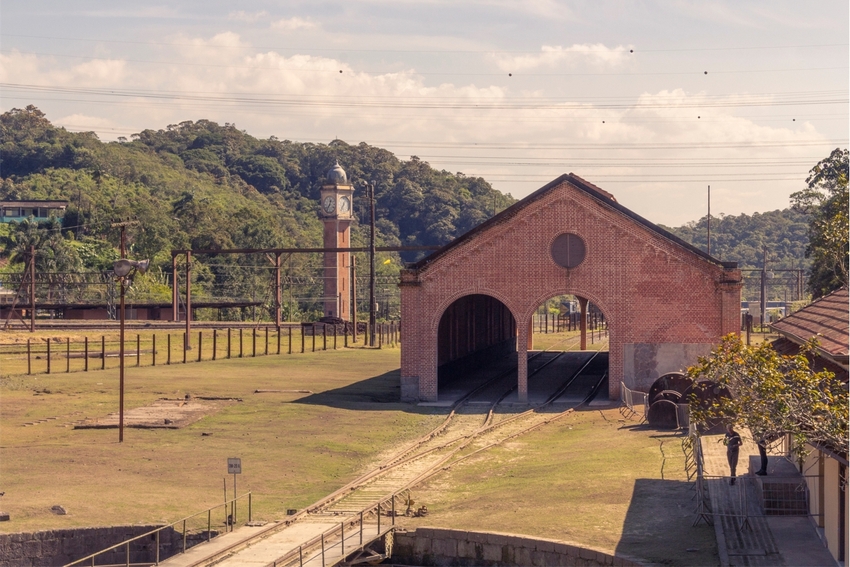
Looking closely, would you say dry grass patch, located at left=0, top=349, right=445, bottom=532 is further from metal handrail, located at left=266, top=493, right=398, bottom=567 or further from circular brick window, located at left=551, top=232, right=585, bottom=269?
circular brick window, located at left=551, top=232, right=585, bottom=269

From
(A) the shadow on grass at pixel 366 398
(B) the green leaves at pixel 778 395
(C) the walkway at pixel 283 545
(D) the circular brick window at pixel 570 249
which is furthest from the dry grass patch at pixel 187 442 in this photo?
(B) the green leaves at pixel 778 395

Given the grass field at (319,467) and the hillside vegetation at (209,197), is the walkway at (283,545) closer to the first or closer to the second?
the grass field at (319,467)

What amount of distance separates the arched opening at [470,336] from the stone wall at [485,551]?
24403 millimetres

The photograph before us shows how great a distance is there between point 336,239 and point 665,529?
83767 mm

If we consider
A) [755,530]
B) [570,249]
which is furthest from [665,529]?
[570,249]

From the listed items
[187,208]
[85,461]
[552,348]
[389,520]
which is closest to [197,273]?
[187,208]

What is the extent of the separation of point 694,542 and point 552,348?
50.5 metres

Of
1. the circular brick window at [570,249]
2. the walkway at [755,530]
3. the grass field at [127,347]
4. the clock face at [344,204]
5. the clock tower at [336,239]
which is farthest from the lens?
the clock face at [344,204]

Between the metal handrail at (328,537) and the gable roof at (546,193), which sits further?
the gable roof at (546,193)

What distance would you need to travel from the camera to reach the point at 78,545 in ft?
69.6

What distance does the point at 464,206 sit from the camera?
167625mm

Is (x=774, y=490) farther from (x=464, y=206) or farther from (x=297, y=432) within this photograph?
(x=464, y=206)

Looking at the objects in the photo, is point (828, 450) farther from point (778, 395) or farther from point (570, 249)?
point (570, 249)

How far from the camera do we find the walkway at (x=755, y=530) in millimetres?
17641
